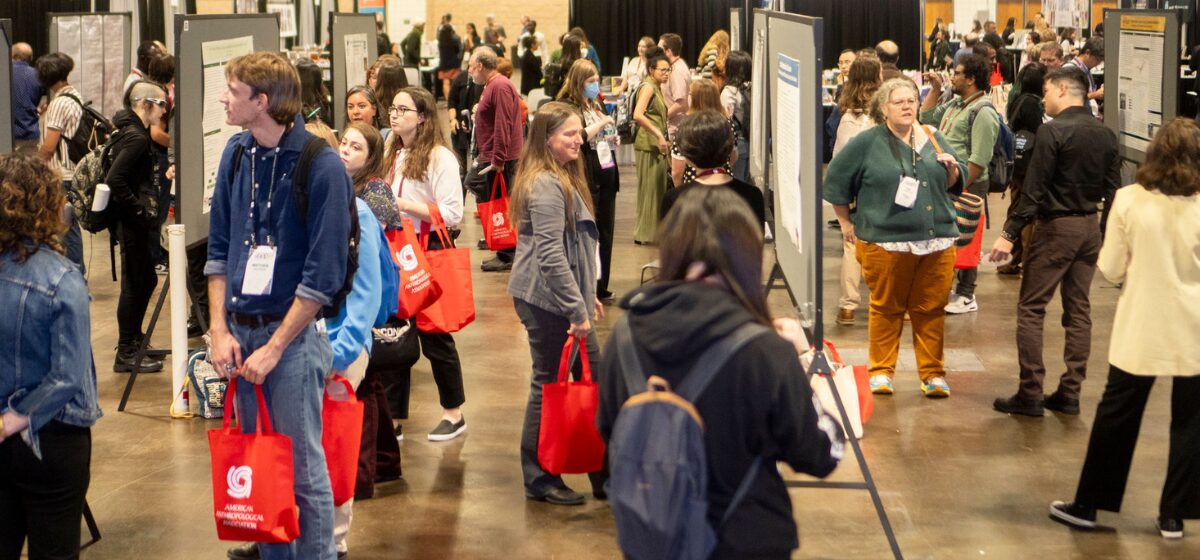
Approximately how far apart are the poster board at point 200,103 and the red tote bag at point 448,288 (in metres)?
1.04

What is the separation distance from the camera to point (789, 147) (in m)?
4.28

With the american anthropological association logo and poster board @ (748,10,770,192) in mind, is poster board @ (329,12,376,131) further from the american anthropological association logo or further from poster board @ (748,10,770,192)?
the american anthropological association logo

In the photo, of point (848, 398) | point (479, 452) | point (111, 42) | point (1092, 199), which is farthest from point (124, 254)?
point (111, 42)

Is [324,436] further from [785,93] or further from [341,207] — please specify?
[785,93]

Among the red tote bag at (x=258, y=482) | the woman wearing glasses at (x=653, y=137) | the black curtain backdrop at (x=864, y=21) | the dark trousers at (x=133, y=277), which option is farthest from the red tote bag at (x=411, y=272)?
the black curtain backdrop at (x=864, y=21)

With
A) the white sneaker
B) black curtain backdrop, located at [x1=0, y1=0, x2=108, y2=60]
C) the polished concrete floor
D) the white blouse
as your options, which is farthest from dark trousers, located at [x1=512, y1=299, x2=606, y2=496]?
black curtain backdrop, located at [x1=0, y1=0, x2=108, y2=60]

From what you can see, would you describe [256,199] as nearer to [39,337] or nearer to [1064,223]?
[39,337]

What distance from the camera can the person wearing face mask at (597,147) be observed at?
747 centimetres

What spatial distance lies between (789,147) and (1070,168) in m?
1.81

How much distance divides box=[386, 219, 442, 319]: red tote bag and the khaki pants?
2102 millimetres

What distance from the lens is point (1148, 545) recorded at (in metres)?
4.33

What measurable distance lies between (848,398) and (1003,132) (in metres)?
3.85

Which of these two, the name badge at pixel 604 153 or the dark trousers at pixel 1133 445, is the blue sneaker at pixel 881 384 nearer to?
the dark trousers at pixel 1133 445

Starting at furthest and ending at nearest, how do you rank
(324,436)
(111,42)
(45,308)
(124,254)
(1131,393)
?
(111,42), (124,254), (1131,393), (324,436), (45,308)
